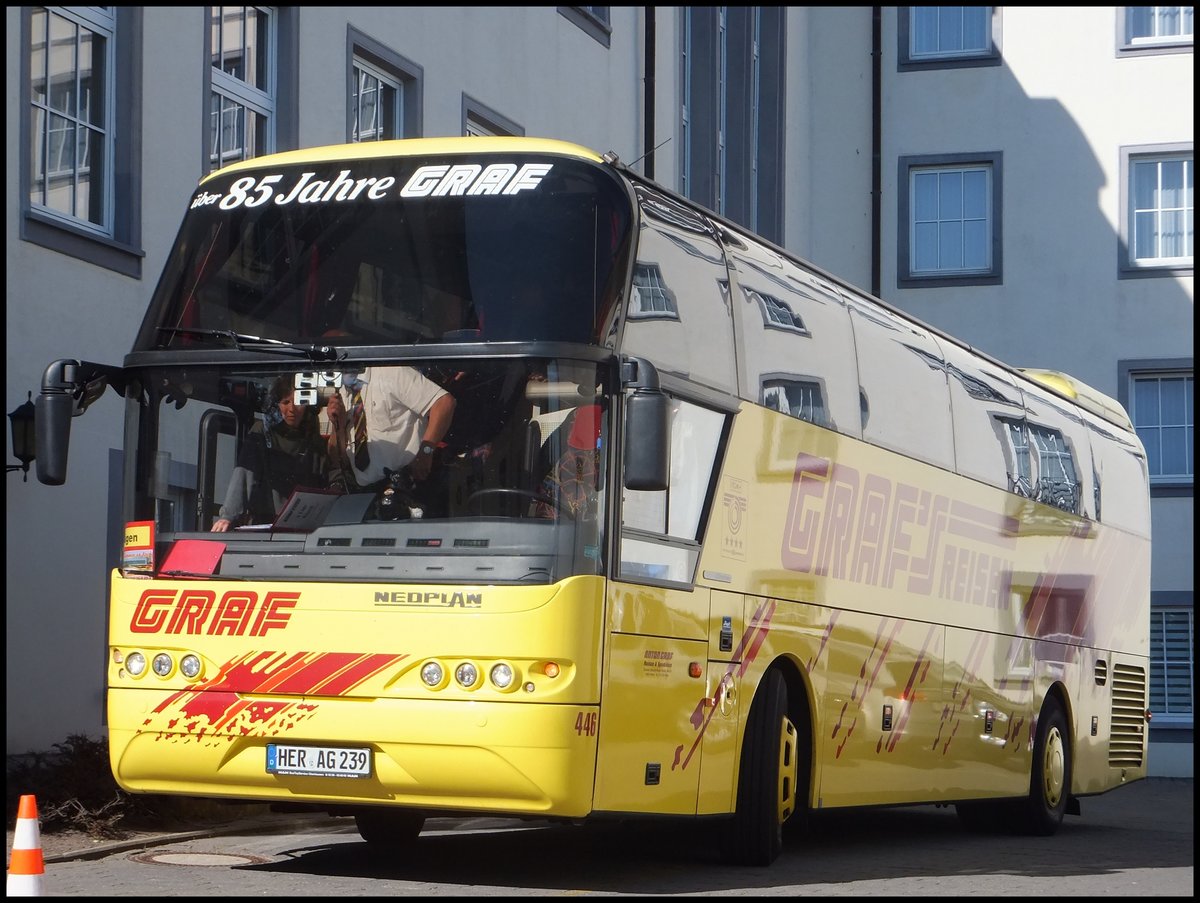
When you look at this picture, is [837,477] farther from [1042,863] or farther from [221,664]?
[221,664]

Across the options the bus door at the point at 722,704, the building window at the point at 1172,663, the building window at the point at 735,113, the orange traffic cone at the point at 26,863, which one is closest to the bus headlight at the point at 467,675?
the bus door at the point at 722,704

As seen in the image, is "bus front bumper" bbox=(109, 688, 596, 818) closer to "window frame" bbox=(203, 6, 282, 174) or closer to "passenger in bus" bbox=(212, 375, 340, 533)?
"passenger in bus" bbox=(212, 375, 340, 533)

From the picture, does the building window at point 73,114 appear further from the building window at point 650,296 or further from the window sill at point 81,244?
the building window at point 650,296

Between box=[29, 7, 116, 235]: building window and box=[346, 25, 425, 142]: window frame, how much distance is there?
3.35 meters

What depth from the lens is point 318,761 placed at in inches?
366

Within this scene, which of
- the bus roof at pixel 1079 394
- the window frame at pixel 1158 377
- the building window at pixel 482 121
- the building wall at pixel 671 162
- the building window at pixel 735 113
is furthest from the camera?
the window frame at pixel 1158 377

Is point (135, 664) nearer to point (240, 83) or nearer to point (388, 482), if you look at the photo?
point (388, 482)

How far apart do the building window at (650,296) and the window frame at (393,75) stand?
333 inches

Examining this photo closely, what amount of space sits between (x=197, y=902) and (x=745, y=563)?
362 cm

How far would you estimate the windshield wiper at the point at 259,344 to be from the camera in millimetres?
9547

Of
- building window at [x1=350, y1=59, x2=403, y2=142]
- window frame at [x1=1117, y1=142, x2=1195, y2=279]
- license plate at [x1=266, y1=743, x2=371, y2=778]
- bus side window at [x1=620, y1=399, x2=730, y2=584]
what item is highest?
window frame at [x1=1117, y1=142, x2=1195, y2=279]

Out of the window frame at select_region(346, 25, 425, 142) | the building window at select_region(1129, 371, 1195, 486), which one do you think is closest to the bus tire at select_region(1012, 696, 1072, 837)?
the window frame at select_region(346, 25, 425, 142)

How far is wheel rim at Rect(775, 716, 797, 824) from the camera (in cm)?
1120

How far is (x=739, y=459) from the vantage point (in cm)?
1075
